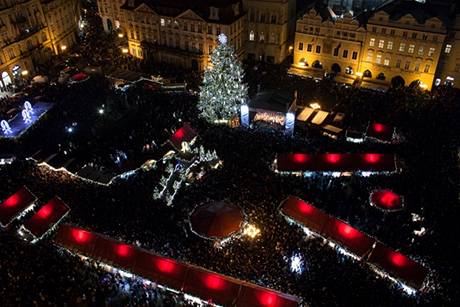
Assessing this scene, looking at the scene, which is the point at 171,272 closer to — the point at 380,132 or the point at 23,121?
the point at 380,132

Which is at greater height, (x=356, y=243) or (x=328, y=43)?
(x=328, y=43)

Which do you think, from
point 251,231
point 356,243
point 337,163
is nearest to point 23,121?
point 251,231

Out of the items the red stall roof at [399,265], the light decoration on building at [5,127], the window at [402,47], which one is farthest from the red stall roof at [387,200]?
the light decoration on building at [5,127]

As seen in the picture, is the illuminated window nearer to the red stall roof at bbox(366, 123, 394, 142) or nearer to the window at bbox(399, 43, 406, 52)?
the window at bbox(399, 43, 406, 52)

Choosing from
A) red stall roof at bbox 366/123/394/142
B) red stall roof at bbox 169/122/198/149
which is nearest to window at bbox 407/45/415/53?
red stall roof at bbox 366/123/394/142

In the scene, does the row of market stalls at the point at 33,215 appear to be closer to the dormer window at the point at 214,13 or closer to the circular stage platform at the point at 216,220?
the circular stage platform at the point at 216,220

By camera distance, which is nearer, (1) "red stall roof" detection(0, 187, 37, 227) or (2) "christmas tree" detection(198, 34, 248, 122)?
(1) "red stall roof" detection(0, 187, 37, 227)
